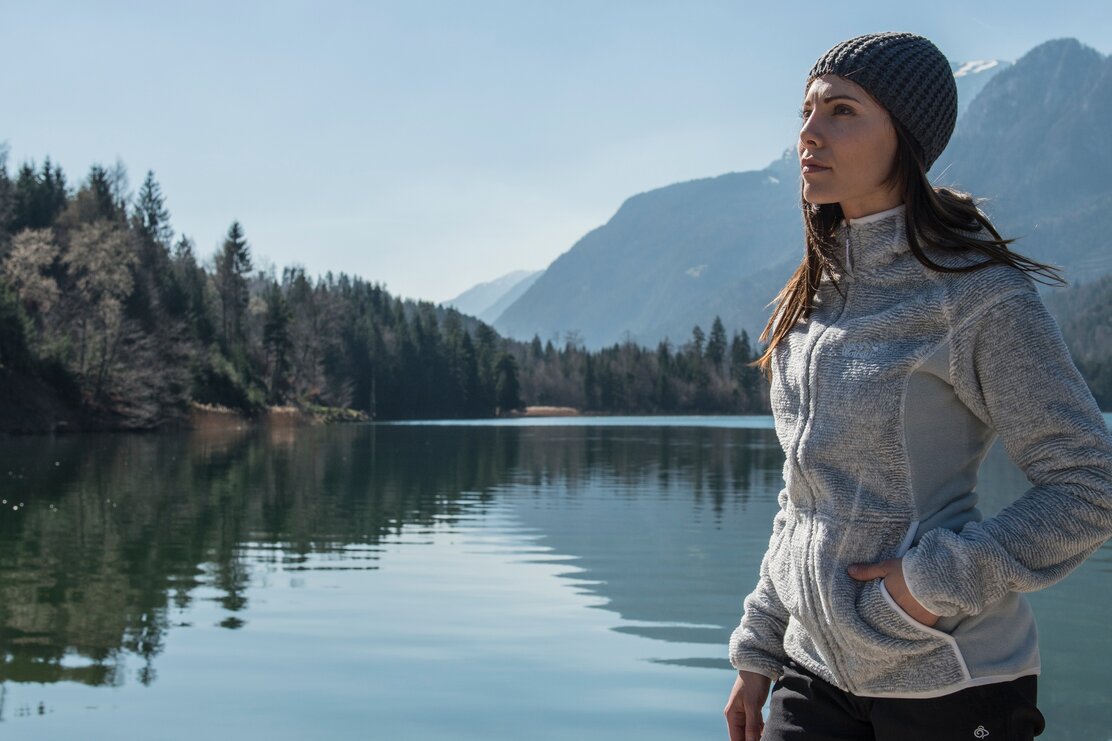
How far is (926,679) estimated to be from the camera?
5.76 feet

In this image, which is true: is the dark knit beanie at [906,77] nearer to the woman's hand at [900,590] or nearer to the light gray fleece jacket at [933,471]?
the light gray fleece jacket at [933,471]

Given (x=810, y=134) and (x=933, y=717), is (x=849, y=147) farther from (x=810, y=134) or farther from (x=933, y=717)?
(x=933, y=717)

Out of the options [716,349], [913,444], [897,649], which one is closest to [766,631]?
[897,649]

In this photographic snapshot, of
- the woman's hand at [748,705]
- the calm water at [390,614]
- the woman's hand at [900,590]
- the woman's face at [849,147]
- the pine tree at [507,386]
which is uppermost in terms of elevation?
the pine tree at [507,386]

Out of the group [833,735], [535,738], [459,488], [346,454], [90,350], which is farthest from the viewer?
[90,350]

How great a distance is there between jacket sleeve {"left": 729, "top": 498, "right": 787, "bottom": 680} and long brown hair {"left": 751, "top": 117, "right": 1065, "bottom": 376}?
1.28 feet

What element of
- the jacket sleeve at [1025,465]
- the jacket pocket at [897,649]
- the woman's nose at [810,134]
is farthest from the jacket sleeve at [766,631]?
the woman's nose at [810,134]

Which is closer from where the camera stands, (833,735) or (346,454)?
(833,735)

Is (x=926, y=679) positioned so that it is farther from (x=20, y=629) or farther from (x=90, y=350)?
(x=90, y=350)

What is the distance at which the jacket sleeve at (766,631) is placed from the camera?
209cm

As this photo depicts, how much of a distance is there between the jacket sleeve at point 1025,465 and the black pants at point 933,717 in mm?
154

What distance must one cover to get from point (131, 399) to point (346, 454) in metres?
19.1

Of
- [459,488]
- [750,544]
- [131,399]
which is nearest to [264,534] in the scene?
[750,544]

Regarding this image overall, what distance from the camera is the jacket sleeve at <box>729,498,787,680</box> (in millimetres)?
2086
